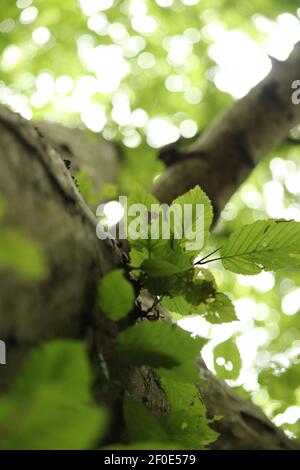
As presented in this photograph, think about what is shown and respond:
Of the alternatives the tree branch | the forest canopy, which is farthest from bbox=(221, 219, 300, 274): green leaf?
the tree branch

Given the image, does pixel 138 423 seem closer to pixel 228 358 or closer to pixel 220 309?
pixel 220 309

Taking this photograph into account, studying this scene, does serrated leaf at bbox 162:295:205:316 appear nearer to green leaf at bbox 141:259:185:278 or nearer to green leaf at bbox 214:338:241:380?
green leaf at bbox 141:259:185:278

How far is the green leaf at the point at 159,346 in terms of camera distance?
0.65 m

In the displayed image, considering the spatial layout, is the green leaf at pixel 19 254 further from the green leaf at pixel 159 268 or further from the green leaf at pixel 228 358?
the green leaf at pixel 228 358

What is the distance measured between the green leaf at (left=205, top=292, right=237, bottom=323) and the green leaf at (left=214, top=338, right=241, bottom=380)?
0.52 m

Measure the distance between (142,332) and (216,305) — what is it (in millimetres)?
315

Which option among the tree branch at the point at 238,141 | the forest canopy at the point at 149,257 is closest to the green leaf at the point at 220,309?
the forest canopy at the point at 149,257

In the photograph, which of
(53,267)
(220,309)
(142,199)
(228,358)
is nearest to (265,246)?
(220,309)

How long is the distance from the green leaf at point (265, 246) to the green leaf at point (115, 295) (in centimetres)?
37

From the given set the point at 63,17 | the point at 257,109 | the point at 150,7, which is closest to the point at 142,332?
the point at 257,109

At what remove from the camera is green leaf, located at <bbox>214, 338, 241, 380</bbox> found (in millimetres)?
1462

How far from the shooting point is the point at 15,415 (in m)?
0.37

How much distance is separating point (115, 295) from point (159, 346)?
0.09 metres

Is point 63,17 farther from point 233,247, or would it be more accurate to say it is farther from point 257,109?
point 233,247
